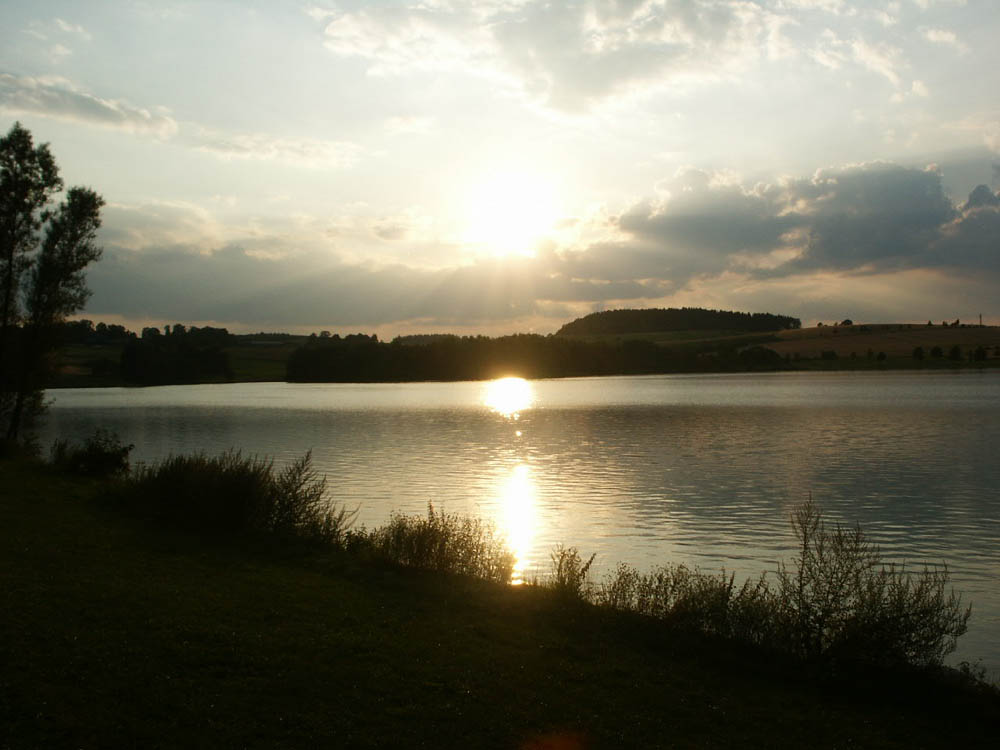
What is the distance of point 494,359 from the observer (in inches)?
6983

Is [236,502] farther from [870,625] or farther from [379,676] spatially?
[870,625]

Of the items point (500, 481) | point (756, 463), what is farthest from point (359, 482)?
point (756, 463)

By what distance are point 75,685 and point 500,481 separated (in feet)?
75.0

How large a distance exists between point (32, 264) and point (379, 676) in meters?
28.4

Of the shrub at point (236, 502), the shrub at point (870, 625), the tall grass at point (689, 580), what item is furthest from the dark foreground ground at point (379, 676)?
the shrub at point (236, 502)

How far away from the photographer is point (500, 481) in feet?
97.9

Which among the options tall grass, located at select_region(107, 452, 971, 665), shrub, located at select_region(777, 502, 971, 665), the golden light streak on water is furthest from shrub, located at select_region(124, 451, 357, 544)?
shrub, located at select_region(777, 502, 971, 665)

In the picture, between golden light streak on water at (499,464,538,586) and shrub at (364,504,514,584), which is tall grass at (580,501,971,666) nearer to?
shrub at (364,504,514,584)

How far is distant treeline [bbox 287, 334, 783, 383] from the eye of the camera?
6304 inches

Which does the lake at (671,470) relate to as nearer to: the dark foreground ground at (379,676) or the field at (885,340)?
the dark foreground ground at (379,676)

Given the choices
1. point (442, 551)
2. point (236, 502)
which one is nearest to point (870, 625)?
point (442, 551)

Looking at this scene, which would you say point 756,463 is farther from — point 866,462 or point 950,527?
point 950,527

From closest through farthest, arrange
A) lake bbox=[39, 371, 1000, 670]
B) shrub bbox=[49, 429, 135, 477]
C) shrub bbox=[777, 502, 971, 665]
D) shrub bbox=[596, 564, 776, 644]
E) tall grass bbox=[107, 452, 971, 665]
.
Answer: shrub bbox=[777, 502, 971, 665]
tall grass bbox=[107, 452, 971, 665]
shrub bbox=[596, 564, 776, 644]
lake bbox=[39, 371, 1000, 670]
shrub bbox=[49, 429, 135, 477]

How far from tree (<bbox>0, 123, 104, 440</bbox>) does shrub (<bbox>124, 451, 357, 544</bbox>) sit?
595 inches
